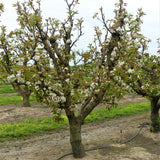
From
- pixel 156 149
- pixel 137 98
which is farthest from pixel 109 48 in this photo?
pixel 137 98

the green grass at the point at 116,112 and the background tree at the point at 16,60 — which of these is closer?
the background tree at the point at 16,60

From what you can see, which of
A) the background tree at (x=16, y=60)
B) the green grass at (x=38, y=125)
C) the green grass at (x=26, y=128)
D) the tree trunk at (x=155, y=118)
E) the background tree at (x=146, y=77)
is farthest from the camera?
the green grass at (x=38, y=125)

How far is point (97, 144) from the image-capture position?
11672mm

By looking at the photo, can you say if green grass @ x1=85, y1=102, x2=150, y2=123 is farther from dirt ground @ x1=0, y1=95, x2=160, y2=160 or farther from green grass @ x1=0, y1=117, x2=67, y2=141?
green grass @ x1=0, y1=117, x2=67, y2=141

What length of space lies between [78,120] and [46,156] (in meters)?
2.75

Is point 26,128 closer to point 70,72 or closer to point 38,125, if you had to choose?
point 38,125

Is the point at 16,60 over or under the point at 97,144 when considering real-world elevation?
over

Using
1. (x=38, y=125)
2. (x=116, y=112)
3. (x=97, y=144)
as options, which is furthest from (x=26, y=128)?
(x=116, y=112)

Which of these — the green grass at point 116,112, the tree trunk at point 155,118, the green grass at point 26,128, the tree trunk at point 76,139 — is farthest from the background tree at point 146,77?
the green grass at point 26,128

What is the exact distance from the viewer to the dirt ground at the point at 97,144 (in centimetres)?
1023

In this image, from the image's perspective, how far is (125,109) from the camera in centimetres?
2014

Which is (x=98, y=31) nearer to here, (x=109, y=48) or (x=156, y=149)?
(x=109, y=48)

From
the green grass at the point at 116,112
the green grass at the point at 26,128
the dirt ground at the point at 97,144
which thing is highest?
the green grass at the point at 116,112

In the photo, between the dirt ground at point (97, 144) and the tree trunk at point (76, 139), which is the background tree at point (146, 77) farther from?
the tree trunk at point (76, 139)
